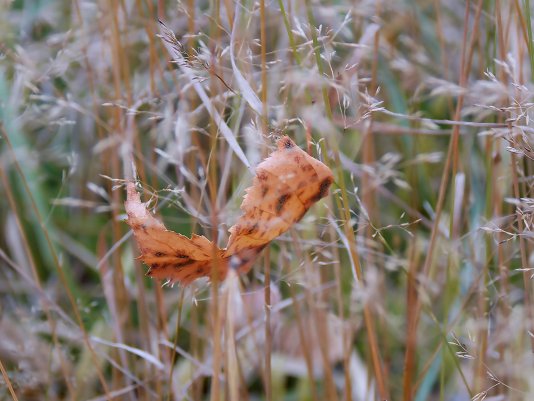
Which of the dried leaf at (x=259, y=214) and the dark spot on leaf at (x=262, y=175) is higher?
the dark spot on leaf at (x=262, y=175)

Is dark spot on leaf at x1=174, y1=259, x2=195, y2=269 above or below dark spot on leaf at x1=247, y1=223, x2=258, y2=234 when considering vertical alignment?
below

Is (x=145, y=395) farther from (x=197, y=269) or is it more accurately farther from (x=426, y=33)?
(x=426, y=33)

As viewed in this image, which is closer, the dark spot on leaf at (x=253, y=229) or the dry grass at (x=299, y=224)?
the dark spot on leaf at (x=253, y=229)

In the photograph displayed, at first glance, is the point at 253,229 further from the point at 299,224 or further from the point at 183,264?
the point at 299,224

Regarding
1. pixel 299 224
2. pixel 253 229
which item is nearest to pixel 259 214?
pixel 253 229

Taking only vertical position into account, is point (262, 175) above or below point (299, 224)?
above
